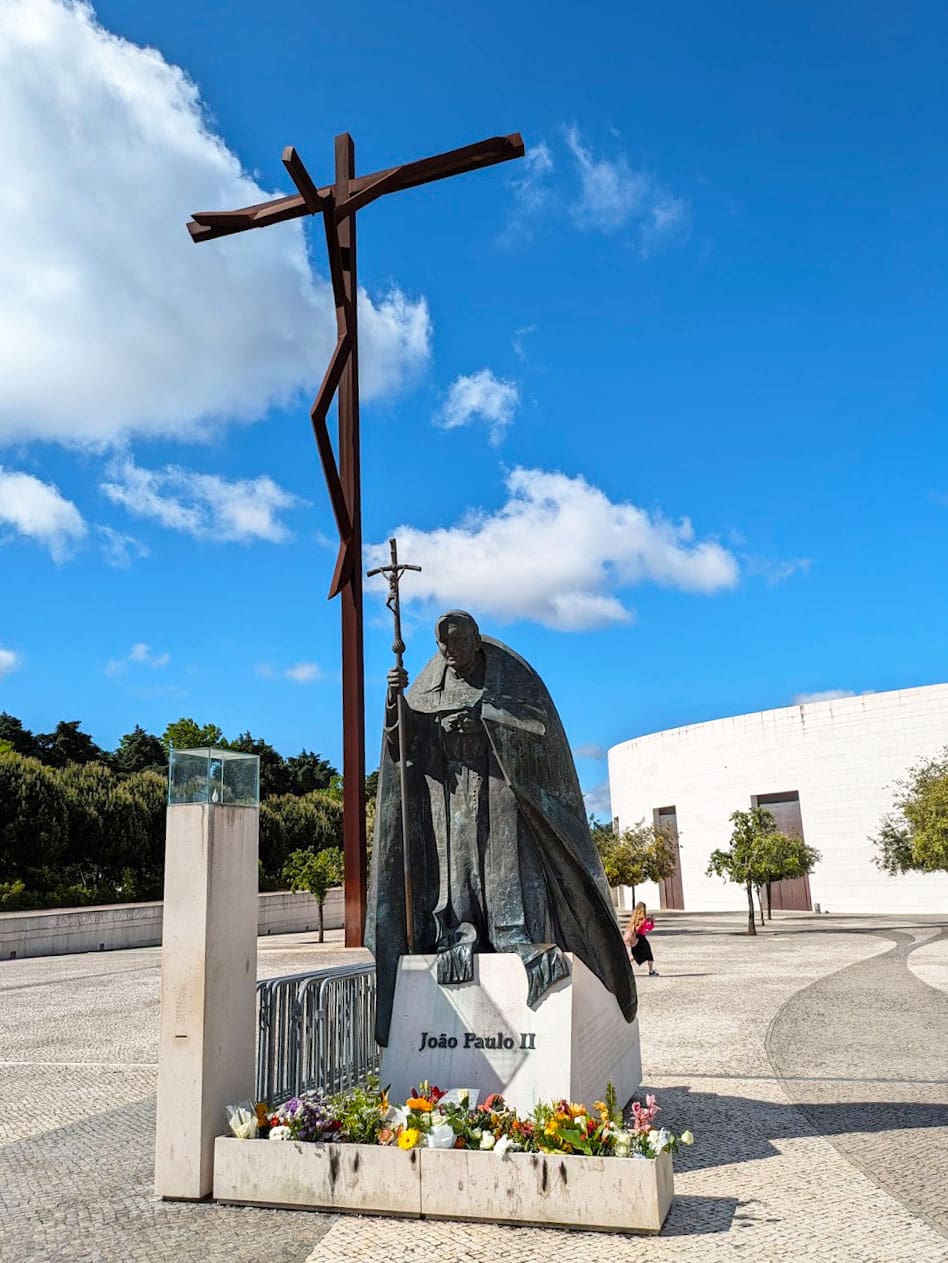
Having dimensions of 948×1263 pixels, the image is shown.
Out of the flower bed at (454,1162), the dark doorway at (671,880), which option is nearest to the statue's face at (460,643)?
the flower bed at (454,1162)

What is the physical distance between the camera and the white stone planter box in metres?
4.20

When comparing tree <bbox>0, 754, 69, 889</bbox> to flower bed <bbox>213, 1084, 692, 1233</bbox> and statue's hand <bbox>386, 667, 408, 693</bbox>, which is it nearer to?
statue's hand <bbox>386, 667, 408, 693</bbox>

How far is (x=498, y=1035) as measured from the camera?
18.1 ft

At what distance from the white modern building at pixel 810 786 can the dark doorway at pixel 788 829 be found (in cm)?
5

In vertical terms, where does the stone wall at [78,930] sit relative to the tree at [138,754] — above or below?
below

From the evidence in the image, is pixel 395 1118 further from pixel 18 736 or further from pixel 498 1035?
pixel 18 736

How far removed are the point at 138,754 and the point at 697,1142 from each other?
45.8 meters

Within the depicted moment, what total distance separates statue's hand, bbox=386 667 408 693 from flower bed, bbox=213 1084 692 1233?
2.17 m

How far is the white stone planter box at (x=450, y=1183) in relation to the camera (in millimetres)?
4195

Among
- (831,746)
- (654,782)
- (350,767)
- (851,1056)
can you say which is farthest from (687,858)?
(851,1056)

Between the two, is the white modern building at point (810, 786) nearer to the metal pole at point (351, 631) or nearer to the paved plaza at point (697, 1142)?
the paved plaza at point (697, 1142)

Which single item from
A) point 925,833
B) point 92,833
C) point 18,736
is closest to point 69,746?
point 18,736

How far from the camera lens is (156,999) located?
13.3 m

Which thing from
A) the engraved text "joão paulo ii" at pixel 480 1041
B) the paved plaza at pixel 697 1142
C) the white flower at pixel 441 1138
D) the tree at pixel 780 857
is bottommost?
the paved plaza at pixel 697 1142
